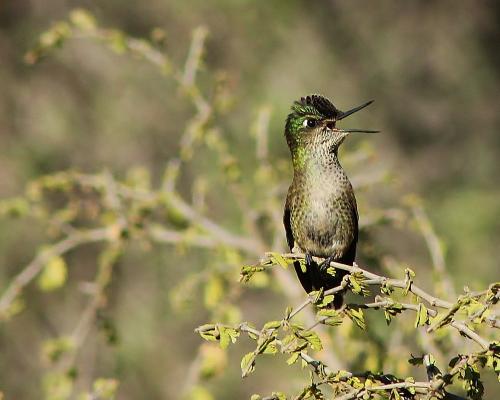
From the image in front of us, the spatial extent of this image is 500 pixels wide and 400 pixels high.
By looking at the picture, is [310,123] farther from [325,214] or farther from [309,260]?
[309,260]

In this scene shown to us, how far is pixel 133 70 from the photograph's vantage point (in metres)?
9.38

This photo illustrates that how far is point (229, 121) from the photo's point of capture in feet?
29.9

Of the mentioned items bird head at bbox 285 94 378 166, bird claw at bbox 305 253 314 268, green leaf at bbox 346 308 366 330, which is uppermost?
bird head at bbox 285 94 378 166

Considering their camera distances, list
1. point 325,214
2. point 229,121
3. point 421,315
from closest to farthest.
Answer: point 421,315 < point 325,214 < point 229,121

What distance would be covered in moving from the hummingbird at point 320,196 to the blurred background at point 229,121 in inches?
112

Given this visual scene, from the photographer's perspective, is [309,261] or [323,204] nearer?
[309,261]

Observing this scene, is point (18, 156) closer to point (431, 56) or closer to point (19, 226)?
point (19, 226)

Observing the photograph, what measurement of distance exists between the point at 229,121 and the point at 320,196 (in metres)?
5.12

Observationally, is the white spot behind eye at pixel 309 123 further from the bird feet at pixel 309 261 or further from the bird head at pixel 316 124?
the bird feet at pixel 309 261

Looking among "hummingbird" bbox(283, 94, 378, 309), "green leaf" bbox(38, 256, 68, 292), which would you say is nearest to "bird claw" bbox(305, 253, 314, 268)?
Answer: "hummingbird" bbox(283, 94, 378, 309)

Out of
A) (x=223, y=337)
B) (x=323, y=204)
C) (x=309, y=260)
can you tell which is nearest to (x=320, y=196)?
(x=323, y=204)

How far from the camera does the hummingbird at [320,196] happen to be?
13.3 ft

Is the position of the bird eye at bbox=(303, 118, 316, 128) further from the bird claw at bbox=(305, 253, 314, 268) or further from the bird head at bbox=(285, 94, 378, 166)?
the bird claw at bbox=(305, 253, 314, 268)

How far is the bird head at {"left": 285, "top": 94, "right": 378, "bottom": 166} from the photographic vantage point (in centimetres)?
406
